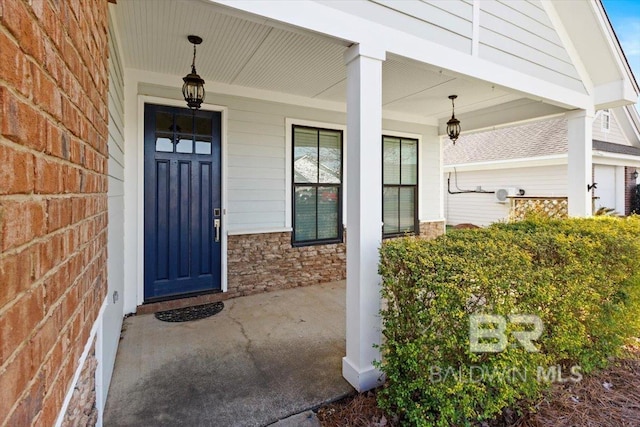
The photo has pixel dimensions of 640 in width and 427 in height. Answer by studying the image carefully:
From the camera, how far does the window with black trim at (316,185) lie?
5.16m

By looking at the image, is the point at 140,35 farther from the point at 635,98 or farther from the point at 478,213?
→ the point at 478,213

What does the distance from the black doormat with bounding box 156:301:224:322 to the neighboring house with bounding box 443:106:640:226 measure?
8136 mm

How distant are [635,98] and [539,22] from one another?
2153 millimetres

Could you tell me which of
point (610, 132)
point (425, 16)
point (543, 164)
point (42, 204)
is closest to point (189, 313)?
point (42, 204)

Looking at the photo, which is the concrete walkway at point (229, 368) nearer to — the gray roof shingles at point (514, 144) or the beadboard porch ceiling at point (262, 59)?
the beadboard porch ceiling at point (262, 59)

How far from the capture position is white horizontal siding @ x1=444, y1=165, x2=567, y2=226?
33.1ft

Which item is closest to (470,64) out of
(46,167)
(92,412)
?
(46,167)

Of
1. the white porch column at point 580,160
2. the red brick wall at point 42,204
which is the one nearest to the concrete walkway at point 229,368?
the red brick wall at point 42,204

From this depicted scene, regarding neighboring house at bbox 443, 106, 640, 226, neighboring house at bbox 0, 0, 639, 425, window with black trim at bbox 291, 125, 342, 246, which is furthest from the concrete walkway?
neighboring house at bbox 443, 106, 640, 226

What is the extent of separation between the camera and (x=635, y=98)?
15.9ft

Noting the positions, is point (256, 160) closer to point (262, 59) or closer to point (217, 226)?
point (217, 226)

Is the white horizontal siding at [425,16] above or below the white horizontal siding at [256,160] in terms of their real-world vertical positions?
above

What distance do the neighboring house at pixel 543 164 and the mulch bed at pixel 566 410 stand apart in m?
7.10

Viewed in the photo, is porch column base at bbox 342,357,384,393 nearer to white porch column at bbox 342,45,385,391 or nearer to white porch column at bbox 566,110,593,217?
white porch column at bbox 342,45,385,391
